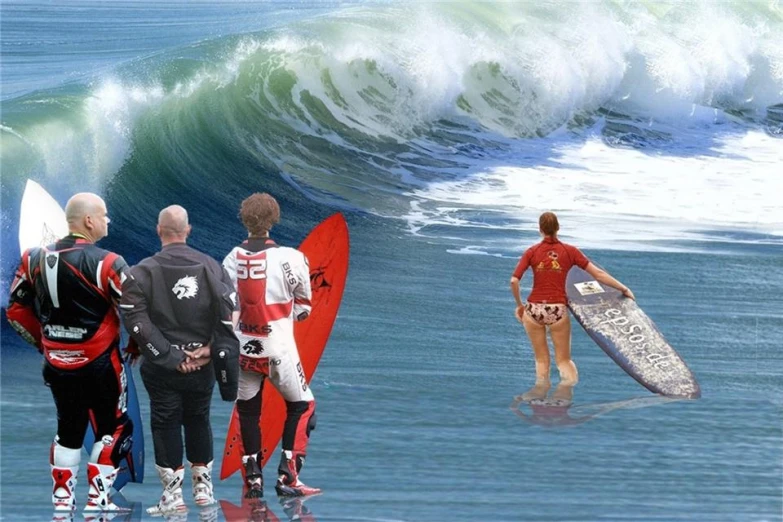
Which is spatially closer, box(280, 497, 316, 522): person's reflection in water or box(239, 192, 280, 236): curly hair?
box(280, 497, 316, 522): person's reflection in water

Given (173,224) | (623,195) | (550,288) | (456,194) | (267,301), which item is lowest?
(456,194)

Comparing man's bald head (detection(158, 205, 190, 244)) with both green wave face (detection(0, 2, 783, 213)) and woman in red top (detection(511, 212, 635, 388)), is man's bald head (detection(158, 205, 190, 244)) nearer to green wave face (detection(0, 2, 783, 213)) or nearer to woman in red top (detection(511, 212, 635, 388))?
woman in red top (detection(511, 212, 635, 388))

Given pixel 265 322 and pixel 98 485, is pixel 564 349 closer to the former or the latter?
pixel 265 322

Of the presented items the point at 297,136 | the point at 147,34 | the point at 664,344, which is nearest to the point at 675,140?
the point at 297,136

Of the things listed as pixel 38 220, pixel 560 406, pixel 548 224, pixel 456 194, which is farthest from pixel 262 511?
pixel 456 194

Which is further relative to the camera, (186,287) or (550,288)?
(550,288)

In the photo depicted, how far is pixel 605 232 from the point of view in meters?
11.6

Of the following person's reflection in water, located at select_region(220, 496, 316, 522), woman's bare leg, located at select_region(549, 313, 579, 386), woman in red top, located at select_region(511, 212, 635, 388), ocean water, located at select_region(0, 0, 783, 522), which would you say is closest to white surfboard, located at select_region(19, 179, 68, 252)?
ocean water, located at select_region(0, 0, 783, 522)

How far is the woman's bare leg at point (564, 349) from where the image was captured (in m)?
6.13

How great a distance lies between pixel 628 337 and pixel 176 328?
3241mm

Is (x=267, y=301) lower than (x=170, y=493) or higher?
higher

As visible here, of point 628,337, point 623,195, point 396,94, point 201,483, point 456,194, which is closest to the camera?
point 201,483

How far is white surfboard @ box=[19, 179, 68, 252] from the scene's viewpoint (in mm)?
4875

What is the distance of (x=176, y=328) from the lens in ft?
13.4
